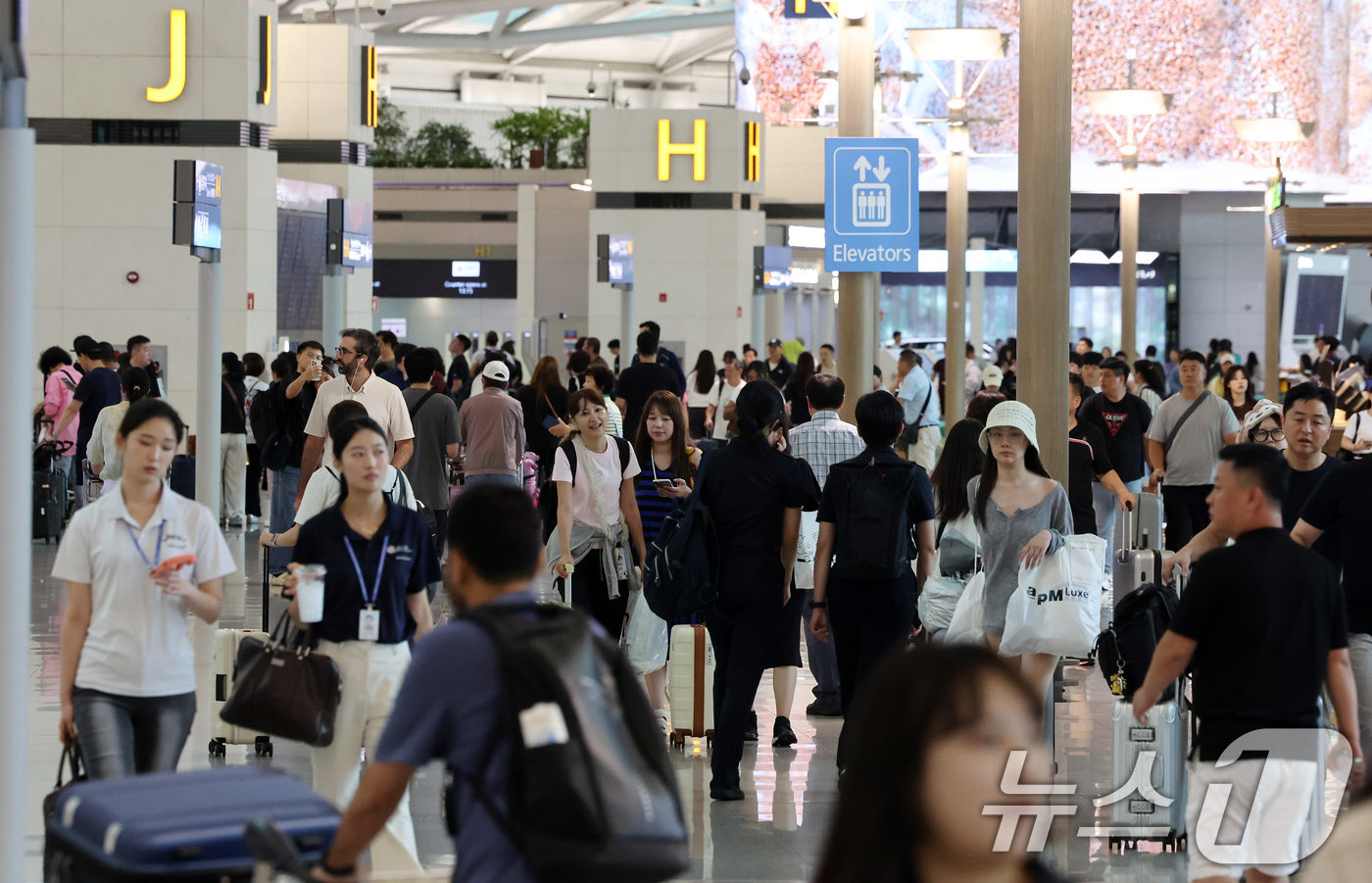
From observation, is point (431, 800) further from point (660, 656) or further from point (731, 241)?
point (731, 241)

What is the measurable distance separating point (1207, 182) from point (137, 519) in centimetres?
4539

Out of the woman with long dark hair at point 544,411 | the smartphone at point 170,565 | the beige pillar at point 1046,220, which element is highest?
the beige pillar at point 1046,220

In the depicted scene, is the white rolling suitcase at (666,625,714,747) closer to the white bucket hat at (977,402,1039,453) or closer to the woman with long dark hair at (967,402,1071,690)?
the woman with long dark hair at (967,402,1071,690)

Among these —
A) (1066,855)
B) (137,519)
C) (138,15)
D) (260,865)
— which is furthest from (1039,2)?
(138,15)

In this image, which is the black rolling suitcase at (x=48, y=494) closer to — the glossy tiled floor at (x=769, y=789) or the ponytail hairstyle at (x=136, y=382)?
the ponytail hairstyle at (x=136, y=382)

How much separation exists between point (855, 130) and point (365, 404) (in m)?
4.23

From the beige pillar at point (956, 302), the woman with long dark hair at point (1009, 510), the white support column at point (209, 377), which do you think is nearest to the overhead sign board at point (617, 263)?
the beige pillar at point (956, 302)

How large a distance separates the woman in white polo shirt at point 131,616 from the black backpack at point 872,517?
2.73 m

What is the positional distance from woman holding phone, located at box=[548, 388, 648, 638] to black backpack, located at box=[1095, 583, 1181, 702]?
263 centimetres

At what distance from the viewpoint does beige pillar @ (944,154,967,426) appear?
22062mm

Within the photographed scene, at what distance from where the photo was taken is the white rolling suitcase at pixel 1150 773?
5.73m

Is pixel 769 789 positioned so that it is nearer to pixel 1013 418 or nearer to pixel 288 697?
pixel 1013 418

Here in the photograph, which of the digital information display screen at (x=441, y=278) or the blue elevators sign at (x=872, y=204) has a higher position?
the digital information display screen at (x=441, y=278)

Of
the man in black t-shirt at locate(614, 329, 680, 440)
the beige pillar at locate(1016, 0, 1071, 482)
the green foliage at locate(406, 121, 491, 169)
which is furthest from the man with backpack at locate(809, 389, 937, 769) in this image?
the green foliage at locate(406, 121, 491, 169)
